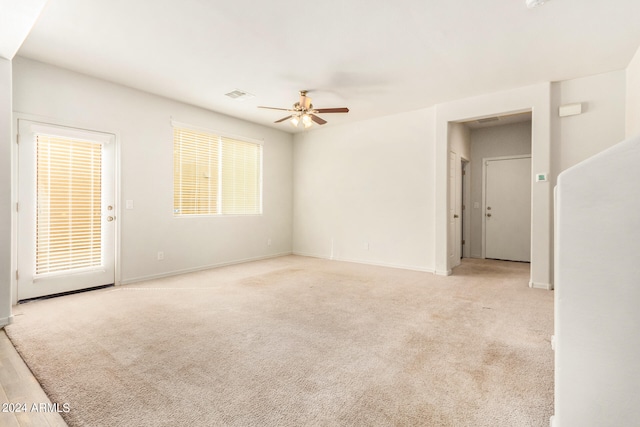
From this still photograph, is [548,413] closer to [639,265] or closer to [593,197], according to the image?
[639,265]

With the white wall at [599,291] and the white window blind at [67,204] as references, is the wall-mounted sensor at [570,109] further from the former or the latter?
the white window blind at [67,204]

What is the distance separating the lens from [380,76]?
4.07m

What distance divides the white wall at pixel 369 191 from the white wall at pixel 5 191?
486 cm

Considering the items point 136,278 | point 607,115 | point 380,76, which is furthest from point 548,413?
point 136,278

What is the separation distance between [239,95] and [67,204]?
8.89 feet

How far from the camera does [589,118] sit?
4.09m

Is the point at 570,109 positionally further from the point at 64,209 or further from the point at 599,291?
the point at 64,209

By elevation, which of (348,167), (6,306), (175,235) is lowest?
(6,306)

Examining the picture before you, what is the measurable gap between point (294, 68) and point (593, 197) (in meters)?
3.42

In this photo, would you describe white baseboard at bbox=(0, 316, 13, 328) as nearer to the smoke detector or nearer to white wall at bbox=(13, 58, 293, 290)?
white wall at bbox=(13, 58, 293, 290)

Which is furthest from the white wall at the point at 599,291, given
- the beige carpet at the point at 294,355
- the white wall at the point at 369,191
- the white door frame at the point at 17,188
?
the white door frame at the point at 17,188

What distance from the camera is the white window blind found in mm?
3689

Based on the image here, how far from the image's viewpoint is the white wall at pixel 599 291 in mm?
1148

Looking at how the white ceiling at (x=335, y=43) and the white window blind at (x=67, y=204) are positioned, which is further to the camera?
the white window blind at (x=67, y=204)
